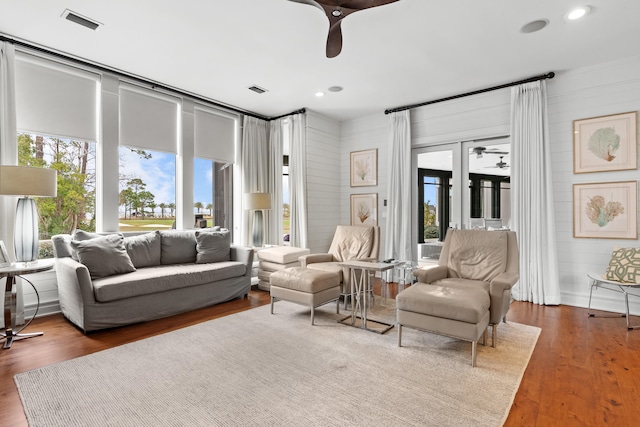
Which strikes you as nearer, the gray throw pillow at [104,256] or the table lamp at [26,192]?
the table lamp at [26,192]

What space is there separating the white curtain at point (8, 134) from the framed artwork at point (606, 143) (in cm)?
653

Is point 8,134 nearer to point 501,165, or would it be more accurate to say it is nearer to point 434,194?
point 434,194

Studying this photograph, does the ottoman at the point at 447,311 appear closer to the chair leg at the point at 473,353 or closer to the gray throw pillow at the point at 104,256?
the chair leg at the point at 473,353

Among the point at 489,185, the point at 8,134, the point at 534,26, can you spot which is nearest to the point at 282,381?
the point at 8,134

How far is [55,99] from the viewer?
388 centimetres

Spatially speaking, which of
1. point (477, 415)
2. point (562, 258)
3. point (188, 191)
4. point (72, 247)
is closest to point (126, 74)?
point (188, 191)

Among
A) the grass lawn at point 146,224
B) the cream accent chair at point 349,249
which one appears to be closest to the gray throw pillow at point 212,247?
the grass lawn at point 146,224

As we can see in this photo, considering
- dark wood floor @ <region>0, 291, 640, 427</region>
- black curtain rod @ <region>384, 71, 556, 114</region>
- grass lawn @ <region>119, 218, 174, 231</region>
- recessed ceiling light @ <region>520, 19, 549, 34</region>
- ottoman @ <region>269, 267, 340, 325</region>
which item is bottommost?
dark wood floor @ <region>0, 291, 640, 427</region>

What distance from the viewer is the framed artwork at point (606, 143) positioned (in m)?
3.89

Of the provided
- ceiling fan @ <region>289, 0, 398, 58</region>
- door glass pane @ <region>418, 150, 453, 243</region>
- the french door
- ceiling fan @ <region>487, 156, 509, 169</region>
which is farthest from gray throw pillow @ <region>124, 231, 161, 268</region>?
ceiling fan @ <region>487, 156, 509, 169</region>

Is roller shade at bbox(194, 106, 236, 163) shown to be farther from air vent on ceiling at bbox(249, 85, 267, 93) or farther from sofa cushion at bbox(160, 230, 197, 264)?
sofa cushion at bbox(160, 230, 197, 264)

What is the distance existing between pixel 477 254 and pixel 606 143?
223 centimetres

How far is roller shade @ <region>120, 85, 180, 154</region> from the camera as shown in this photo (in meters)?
4.45

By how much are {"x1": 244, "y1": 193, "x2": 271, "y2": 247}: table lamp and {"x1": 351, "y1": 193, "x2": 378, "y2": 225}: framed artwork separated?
1.74m
